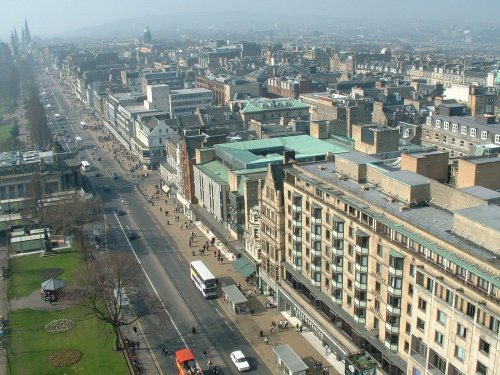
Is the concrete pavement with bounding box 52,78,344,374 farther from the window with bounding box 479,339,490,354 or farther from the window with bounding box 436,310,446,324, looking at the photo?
the window with bounding box 479,339,490,354

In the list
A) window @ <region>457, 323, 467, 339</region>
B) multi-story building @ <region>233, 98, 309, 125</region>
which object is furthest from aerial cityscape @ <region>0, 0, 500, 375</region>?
multi-story building @ <region>233, 98, 309, 125</region>

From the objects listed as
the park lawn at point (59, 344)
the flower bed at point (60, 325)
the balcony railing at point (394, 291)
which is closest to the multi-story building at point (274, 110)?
the park lawn at point (59, 344)

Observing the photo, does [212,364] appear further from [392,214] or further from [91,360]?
[392,214]

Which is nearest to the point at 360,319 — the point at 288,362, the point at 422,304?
the point at 288,362

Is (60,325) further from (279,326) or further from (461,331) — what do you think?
(461,331)


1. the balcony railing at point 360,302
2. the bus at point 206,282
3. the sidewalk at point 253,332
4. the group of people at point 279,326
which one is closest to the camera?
the balcony railing at point 360,302

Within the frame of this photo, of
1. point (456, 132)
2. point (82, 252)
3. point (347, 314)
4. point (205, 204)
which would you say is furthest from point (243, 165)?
point (456, 132)

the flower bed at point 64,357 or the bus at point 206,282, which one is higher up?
the bus at point 206,282

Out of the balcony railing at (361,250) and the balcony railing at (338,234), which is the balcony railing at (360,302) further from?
the balcony railing at (338,234)
